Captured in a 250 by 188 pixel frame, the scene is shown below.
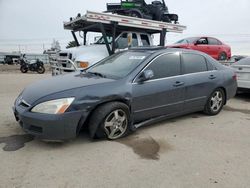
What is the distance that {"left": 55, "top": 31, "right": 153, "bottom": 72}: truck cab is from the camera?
7756 millimetres

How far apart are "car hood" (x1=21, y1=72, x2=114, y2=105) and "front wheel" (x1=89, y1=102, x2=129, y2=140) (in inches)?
18.2

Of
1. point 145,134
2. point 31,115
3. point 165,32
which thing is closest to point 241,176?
point 145,134

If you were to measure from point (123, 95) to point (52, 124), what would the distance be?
1.21m

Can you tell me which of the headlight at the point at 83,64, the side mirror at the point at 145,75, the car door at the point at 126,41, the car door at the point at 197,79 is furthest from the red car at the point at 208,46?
the side mirror at the point at 145,75

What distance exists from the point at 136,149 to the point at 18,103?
78.8 inches

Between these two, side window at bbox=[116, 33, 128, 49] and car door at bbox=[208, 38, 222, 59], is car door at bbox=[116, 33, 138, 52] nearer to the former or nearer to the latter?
side window at bbox=[116, 33, 128, 49]

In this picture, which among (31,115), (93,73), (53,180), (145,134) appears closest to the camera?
(53,180)

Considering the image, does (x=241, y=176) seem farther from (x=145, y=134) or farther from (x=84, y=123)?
(x=84, y=123)

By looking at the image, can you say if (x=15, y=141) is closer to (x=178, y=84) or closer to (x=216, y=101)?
(x=178, y=84)

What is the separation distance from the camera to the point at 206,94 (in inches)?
212

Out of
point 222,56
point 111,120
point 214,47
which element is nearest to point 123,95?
point 111,120

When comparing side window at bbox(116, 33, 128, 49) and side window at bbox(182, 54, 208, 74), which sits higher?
side window at bbox(116, 33, 128, 49)

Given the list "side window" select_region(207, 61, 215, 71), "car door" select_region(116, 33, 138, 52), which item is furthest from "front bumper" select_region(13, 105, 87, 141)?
"car door" select_region(116, 33, 138, 52)

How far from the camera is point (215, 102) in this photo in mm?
5699
